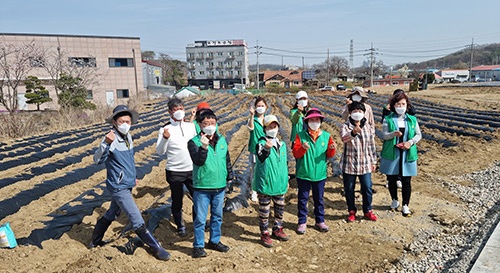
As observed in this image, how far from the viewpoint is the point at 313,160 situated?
3.30m

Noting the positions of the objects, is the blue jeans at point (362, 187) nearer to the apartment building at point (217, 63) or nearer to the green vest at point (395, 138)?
the green vest at point (395, 138)

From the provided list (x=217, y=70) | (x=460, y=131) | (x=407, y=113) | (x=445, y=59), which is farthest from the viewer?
(x=445, y=59)

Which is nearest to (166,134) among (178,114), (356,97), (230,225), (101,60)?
(178,114)

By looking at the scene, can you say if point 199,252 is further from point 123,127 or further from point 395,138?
point 395,138

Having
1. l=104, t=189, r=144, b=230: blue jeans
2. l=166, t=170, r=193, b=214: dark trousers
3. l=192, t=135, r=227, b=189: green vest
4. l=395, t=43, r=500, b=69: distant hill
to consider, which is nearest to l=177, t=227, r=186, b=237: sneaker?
l=166, t=170, r=193, b=214: dark trousers

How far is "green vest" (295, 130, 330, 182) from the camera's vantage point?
10.8ft

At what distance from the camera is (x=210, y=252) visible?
10.1 ft

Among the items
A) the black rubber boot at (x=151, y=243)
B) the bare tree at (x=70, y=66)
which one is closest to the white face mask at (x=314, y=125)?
the black rubber boot at (x=151, y=243)

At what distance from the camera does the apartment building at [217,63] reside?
5969 cm

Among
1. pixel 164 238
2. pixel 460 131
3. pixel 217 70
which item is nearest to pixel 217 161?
pixel 164 238

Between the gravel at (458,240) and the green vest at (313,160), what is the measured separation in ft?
3.40

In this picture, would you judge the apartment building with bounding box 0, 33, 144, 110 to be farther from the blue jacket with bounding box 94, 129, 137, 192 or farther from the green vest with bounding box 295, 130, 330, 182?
the green vest with bounding box 295, 130, 330, 182

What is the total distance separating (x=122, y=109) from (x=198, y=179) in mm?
902

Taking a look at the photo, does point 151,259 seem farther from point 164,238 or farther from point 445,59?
point 445,59
